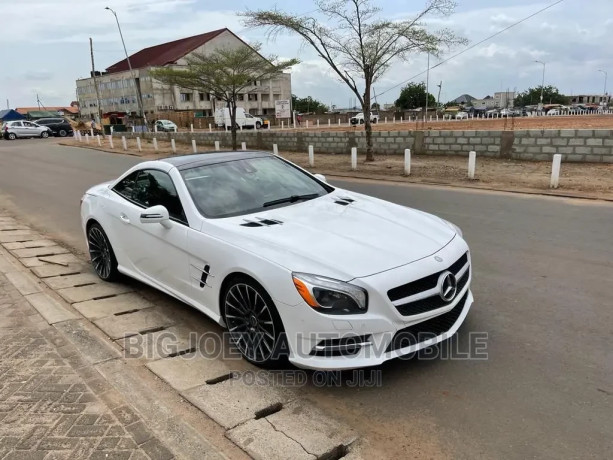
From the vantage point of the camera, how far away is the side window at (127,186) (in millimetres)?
5148

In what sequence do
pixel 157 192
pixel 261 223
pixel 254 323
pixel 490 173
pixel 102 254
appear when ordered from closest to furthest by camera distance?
pixel 254 323
pixel 261 223
pixel 157 192
pixel 102 254
pixel 490 173

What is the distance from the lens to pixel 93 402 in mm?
3127

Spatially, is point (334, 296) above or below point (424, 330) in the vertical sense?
above

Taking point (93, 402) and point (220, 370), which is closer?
point (93, 402)

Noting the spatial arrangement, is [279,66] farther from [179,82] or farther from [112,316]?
[112,316]

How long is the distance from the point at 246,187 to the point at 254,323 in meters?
1.46

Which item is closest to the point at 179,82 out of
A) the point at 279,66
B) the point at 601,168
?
the point at 279,66

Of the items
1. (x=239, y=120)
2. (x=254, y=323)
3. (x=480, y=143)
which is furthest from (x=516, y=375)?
(x=239, y=120)

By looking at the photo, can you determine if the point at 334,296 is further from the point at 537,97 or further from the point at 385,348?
the point at 537,97

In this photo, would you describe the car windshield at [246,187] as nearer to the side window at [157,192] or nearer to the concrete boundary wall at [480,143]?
the side window at [157,192]

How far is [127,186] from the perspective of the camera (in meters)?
5.27

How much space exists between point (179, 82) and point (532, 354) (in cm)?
2810

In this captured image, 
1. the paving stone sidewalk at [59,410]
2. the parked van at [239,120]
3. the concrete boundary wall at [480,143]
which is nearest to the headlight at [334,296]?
the paving stone sidewalk at [59,410]

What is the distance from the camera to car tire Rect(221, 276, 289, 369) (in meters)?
3.30
